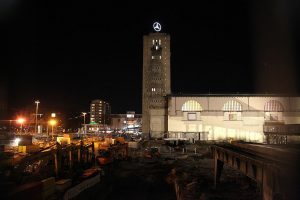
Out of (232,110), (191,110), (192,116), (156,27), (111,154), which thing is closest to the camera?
(111,154)

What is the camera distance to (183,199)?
19.8 meters

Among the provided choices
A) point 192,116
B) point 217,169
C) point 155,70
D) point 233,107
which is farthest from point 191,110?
point 217,169

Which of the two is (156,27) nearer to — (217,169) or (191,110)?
(191,110)

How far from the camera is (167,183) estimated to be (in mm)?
26953

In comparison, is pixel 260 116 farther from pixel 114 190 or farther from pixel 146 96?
pixel 114 190

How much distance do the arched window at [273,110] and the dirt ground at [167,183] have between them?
3847cm

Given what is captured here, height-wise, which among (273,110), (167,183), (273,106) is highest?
(273,106)

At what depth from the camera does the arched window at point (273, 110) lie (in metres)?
70.4

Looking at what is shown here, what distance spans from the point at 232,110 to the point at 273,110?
9948mm

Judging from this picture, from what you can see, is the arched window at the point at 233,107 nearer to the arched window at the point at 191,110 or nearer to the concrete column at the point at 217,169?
the arched window at the point at 191,110

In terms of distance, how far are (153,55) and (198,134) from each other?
138 ft

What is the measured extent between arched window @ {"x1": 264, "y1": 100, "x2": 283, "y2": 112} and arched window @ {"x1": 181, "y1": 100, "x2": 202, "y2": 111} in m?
16.5

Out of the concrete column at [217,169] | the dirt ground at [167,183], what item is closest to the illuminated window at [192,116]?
the dirt ground at [167,183]

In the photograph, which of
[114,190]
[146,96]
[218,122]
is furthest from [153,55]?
[114,190]
